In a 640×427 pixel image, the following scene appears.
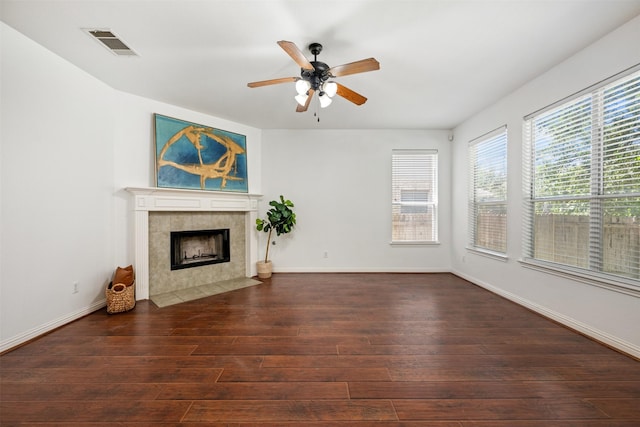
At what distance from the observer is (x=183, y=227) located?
151 inches

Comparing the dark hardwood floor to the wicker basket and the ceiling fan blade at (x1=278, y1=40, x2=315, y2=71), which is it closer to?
the wicker basket

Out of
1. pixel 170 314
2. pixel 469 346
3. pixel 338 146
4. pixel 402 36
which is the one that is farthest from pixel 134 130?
pixel 469 346

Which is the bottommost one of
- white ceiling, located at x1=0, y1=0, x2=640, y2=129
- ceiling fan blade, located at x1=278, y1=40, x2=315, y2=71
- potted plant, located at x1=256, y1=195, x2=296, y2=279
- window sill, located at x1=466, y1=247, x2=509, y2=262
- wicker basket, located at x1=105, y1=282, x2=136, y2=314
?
wicker basket, located at x1=105, y1=282, x2=136, y2=314

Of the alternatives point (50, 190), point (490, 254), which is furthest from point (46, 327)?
point (490, 254)

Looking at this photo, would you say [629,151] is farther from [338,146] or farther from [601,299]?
[338,146]

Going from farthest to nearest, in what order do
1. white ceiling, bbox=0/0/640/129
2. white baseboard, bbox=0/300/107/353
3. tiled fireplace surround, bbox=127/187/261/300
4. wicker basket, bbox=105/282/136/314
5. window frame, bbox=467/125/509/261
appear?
window frame, bbox=467/125/509/261 < tiled fireplace surround, bbox=127/187/261/300 < wicker basket, bbox=105/282/136/314 < white baseboard, bbox=0/300/107/353 < white ceiling, bbox=0/0/640/129

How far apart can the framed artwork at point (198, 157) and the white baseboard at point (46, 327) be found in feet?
5.55

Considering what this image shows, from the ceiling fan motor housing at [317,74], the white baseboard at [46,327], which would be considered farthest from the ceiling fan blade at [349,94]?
the white baseboard at [46,327]

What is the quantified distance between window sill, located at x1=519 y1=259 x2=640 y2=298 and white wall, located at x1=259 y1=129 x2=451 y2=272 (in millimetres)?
1886

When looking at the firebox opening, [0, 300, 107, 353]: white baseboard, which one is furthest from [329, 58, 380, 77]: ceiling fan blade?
[0, 300, 107, 353]: white baseboard

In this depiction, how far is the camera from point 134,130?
340cm

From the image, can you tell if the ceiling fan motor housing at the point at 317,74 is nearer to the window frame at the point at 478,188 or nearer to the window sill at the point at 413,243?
the window frame at the point at 478,188

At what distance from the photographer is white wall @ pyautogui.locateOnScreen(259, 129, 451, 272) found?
4.77 metres

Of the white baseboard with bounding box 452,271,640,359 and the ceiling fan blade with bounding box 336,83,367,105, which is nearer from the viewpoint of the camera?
the white baseboard with bounding box 452,271,640,359
